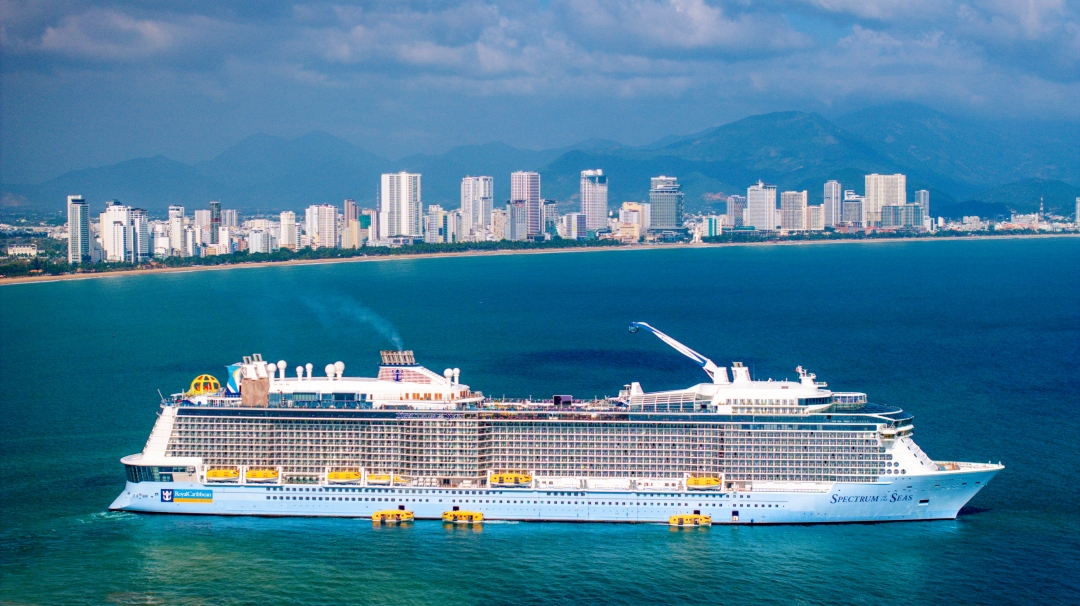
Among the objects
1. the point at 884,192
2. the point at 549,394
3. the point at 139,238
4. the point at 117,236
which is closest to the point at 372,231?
the point at 139,238

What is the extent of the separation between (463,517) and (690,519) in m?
5.03

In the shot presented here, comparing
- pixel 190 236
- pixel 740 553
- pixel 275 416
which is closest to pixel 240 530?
pixel 275 416

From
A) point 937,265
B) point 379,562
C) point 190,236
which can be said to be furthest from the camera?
point 190,236

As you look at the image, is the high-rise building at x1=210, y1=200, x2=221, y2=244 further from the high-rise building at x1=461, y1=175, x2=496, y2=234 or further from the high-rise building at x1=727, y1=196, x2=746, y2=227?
the high-rise building at x1=727, y1=196, x2=746, y2=227

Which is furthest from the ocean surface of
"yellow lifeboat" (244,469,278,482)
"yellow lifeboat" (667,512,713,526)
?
"yellow lifeboat" (244,469,278,482)

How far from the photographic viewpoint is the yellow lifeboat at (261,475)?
2802 cm

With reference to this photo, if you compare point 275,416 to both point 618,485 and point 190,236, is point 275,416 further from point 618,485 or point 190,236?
point 190,236

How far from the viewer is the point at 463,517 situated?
2723cm

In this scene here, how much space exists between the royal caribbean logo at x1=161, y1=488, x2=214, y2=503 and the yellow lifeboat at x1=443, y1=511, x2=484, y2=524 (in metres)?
5.46

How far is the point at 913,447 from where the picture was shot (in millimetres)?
27281

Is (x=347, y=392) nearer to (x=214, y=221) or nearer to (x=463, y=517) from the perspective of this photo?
(x=463, y=517)

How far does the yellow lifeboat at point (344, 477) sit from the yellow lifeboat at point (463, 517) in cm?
230

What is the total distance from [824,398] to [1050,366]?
72.2ft

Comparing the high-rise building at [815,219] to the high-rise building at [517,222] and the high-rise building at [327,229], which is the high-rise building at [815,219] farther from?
the high-rise building at [327,229]
